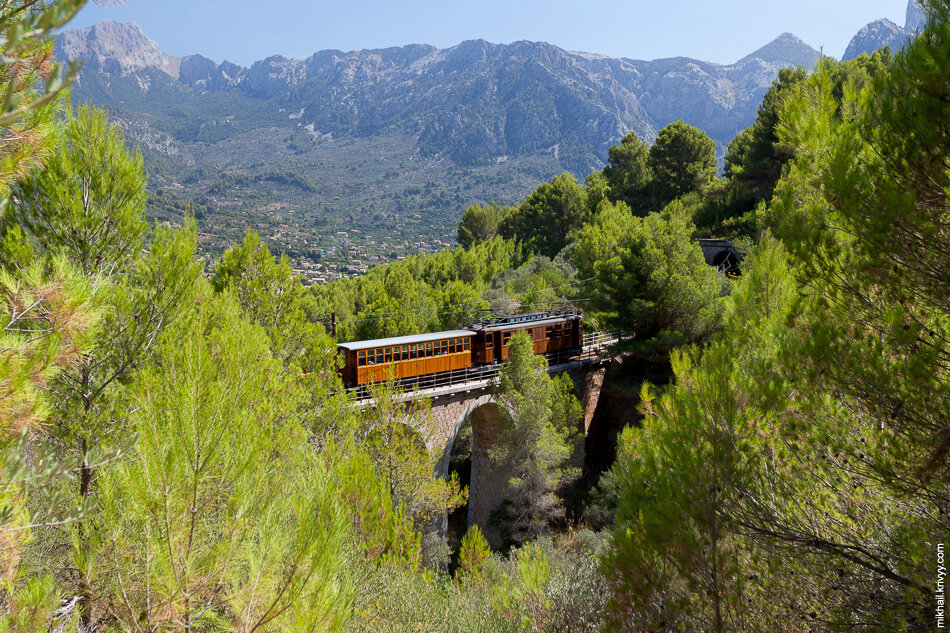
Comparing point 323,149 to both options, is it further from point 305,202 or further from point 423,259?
point 423,259

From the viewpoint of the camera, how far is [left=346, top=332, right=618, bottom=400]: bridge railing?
13984 millimetres

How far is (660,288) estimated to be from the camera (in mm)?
16250

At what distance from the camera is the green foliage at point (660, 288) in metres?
15.8

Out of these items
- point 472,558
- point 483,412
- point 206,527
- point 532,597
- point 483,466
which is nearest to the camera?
point 206,527

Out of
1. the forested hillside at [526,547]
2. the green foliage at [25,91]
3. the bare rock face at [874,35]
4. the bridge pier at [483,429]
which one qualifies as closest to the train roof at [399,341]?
the bridge pier at [483,429]

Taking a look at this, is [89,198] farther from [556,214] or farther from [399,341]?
[556,214]

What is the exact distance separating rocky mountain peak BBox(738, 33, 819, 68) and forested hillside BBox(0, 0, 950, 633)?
20731cm

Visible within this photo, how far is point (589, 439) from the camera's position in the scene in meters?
19.3

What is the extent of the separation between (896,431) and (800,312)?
88 centimetres

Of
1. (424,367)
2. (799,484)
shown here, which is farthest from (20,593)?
(424,367)

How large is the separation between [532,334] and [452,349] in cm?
305

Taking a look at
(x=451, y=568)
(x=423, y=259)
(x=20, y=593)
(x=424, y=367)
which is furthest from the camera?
(x=423, y=259)

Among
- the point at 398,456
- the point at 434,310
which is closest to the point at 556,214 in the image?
the point at 434,310

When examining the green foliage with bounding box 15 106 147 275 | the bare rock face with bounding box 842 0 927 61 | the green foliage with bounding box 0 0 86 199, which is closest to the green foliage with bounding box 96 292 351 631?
the green foliage with bounding box 0 0 86 199
